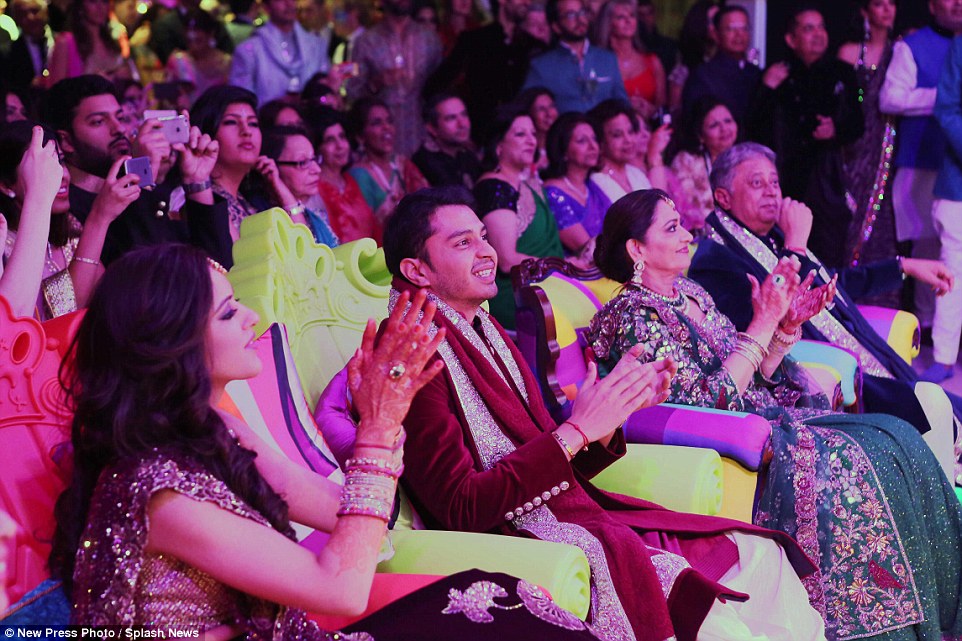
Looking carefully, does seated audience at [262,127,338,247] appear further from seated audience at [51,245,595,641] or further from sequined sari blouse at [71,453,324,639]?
sequined sari blouse at [71,453,324,639]

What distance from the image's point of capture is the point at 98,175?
340cm

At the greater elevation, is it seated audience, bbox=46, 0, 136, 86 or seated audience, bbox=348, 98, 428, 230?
seated audience, bbox=46, 0, 136, 86

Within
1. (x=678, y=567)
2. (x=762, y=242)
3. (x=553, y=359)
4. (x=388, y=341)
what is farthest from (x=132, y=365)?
(x=762, y=242)

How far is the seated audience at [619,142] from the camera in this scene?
5.35 meters

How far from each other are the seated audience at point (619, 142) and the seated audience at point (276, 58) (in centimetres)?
149

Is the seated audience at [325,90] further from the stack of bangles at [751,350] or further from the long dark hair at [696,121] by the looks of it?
the stack of bangles at [751,350]

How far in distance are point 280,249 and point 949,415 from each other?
6.83 ft

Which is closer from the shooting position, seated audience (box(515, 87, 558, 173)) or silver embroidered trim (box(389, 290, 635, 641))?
silver embroidered trim (box(389, 290, 635, 641))

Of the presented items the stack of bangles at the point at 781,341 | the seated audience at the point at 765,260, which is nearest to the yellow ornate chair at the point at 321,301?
the stack of bangles at the point at 781,341

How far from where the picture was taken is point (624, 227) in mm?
3117

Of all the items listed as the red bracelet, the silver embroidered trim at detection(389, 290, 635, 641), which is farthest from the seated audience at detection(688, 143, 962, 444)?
the red bracelet

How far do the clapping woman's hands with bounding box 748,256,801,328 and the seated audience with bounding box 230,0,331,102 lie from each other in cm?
330

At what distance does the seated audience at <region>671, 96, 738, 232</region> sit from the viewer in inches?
218

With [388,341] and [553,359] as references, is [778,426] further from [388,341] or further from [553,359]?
[388,341]
